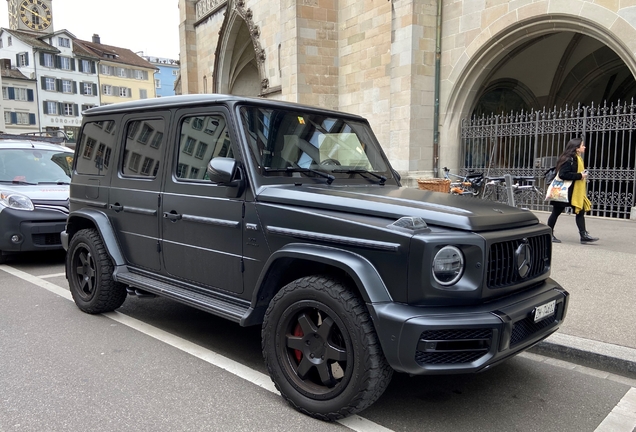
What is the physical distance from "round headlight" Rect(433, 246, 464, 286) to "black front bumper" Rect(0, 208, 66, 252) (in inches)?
251

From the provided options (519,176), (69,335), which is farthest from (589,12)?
(69,335)

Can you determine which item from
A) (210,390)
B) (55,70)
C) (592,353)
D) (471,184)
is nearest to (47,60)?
(55,70)

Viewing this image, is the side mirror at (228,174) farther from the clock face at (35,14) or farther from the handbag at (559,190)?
the clock face at (35,14)

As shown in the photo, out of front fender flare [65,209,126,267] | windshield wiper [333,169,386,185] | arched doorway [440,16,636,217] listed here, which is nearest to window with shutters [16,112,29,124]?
arched doorway [440,16,636,217]

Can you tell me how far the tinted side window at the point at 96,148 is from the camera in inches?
192

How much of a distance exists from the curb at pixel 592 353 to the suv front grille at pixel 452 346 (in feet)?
5.98

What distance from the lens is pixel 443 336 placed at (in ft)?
8.55

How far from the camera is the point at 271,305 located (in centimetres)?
317

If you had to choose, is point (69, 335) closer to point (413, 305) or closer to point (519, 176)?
point (413, 305)

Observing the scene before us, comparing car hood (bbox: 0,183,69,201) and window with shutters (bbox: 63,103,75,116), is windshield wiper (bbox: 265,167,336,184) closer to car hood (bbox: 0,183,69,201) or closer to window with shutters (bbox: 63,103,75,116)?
car hood (bbox: 0,183,69,201)

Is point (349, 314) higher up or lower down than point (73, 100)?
lower down

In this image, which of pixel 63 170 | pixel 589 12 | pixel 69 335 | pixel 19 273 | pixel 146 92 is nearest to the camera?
pixel 69 335

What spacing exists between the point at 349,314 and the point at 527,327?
42.2 inches

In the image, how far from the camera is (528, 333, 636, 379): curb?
380cm
